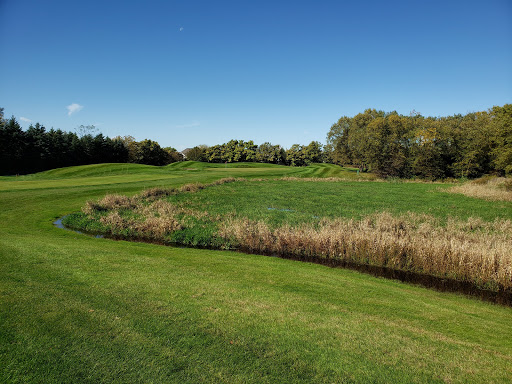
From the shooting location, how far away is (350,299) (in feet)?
23.3

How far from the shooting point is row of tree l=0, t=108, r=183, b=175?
182ft

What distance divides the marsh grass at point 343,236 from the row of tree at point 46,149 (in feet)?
169

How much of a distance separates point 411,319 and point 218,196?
22564 mm

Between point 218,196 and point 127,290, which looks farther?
point 218,196

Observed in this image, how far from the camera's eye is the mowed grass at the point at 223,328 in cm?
394

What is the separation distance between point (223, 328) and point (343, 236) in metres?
9.56

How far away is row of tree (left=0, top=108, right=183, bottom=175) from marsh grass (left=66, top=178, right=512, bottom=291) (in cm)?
5165

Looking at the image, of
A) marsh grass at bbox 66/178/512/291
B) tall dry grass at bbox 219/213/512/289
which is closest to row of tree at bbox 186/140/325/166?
marsh grass at bbox 66/178/512/291

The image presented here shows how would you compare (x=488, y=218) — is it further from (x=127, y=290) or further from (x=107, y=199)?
(x=107, y=199)

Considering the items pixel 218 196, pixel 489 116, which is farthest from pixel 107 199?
pixel 489 116

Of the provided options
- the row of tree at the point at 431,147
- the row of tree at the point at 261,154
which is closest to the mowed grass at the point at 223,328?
the row of tree at the point at 431,147

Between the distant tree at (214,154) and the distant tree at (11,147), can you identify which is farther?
the distant tree at (214,154)

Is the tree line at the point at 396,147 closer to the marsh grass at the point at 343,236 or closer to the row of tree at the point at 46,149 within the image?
the row of tree at the point at 46,149

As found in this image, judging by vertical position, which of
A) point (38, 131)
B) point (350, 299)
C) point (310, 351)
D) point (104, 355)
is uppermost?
point (38, 131)
